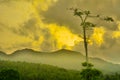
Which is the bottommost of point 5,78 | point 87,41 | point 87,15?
point 5,78

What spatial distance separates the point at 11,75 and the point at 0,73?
315 cm

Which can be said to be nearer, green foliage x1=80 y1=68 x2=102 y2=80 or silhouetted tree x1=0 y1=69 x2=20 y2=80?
green foliage x1=80 y1=68 x2=102 y2=80

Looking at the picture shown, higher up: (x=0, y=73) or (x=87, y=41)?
(x=87, y=41)

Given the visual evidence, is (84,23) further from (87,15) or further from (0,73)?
(0,73)

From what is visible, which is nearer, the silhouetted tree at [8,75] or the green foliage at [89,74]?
the green foliage at [89,74]

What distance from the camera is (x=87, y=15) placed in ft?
278

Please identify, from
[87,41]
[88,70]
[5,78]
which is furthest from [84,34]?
[5,78]

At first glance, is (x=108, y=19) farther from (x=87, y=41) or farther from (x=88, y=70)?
(x=88, y=70)

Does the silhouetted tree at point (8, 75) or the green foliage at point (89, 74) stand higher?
the green foliage at point (89, 74)

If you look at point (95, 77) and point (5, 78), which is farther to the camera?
point (5, 78)

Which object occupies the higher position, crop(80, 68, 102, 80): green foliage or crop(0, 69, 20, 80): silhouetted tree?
crop(80, 68, 102, 80): green foliage

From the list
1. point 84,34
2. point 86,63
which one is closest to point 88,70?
point 86,63

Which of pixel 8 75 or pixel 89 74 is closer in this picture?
pixel 89 74

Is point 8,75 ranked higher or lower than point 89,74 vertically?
lower
